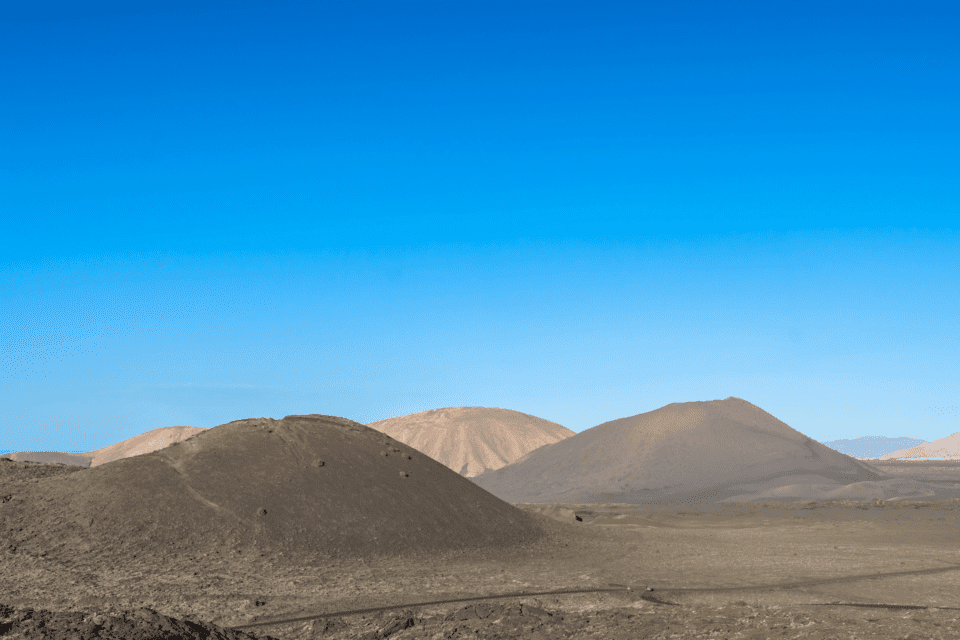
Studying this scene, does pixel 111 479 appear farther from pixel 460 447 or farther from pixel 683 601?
pixel 460 447

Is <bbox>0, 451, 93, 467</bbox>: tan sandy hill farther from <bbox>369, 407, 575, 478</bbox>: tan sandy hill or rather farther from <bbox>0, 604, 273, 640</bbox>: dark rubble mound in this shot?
<bbox>0, 604, 273, 640</bbox>: dark rubble mound

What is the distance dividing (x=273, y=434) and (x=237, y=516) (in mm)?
4142

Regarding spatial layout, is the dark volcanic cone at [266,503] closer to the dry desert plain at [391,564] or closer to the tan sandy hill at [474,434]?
the dry desert plain at [391,564]

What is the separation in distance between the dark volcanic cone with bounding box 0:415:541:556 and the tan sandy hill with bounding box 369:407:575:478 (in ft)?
170

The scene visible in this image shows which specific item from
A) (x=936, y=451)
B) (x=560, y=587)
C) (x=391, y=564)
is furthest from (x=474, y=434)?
(x=936, y=451)

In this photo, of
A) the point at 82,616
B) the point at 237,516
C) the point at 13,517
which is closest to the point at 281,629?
the point at 82,616

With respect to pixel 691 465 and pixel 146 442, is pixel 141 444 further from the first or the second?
pixel 691 465

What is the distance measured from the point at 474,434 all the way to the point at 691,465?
115 feet

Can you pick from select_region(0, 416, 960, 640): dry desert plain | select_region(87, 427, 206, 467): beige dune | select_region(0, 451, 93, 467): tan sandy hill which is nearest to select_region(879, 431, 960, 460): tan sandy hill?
select_region(87, 427, 206, 467): beige dune

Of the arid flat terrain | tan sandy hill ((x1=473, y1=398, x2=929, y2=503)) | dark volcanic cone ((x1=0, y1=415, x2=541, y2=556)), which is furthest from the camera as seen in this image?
tan sandy hill ((x1=473, y1=398, x2=929, y2=503))

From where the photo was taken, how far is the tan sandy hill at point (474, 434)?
7625 cm

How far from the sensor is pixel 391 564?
43.7 ft

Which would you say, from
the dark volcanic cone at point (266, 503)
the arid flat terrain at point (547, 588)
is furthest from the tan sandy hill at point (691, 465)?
the dark volcanic cone at point (266, 503)

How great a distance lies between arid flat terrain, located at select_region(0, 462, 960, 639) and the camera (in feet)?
26.0
